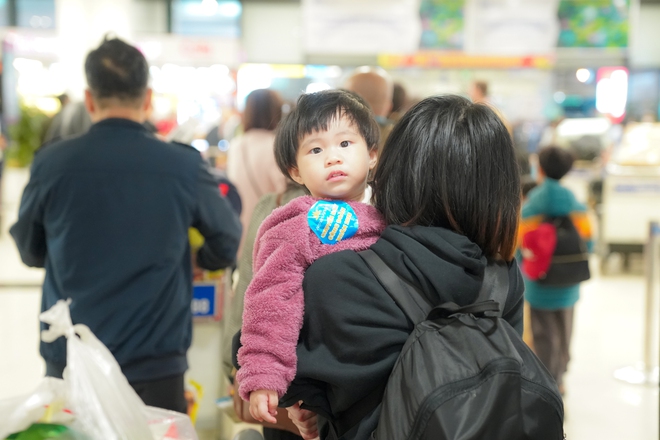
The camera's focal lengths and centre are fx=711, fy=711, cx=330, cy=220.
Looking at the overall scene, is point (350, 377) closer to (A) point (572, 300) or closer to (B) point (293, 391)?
(B) point (293, 391)

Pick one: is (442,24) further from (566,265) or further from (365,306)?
(365,306)

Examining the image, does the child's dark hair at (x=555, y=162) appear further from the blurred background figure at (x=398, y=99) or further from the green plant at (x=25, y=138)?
the green plant at (x=25, y=138)

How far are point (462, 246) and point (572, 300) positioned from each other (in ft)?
9.82

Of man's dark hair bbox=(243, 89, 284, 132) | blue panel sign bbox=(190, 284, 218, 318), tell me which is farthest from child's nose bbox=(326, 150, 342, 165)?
man's dark hair bbox=(243, 89, 284, 132)

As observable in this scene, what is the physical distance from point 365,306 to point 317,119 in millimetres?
402

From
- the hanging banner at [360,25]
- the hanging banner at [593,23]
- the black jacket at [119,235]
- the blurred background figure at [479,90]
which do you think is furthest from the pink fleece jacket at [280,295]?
the hanging banner at [593,23]

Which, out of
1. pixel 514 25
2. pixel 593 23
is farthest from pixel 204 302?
pixel 593 23

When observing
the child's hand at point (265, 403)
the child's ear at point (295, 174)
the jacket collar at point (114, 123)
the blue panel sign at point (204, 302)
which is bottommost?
the blue panel sign at point (204, 302)

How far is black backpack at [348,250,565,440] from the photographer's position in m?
1.10

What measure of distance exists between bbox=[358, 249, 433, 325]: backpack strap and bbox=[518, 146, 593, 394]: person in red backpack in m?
2.85

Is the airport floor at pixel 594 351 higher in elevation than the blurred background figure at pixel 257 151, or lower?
lower

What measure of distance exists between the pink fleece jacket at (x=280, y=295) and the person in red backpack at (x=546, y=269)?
280 cm

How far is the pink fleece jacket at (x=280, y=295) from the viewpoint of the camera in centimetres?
125

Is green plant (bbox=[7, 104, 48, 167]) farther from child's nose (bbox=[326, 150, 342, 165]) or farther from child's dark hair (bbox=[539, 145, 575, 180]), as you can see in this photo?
child's nose (bbox=[326, 150, 342, 165])
